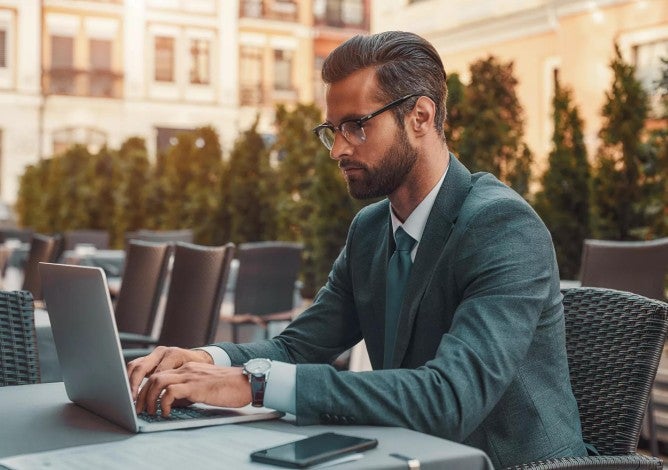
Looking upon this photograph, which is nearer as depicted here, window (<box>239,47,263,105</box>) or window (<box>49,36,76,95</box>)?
window (<box>49,36,76,95</box>)

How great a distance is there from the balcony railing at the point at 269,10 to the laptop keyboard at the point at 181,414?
31766 millimetres

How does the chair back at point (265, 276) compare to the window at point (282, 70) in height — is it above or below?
below

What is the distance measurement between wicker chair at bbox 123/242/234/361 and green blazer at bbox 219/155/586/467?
6.42ft

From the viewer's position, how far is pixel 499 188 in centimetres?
215

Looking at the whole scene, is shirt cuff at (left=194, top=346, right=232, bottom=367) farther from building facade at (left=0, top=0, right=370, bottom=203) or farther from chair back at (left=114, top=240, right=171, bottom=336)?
building facade at (left=0, top=0, right=370, bottom=203)

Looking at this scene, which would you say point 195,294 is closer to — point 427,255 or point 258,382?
point 427,255

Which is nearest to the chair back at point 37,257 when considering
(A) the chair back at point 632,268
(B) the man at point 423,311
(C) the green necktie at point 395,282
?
(A) the chair back at point 632,268

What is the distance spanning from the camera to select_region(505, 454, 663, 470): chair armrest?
75.4 inches

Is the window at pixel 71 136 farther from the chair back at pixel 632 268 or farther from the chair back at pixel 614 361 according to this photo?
the chair back at pixel 614 361

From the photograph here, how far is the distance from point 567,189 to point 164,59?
25.4 meters

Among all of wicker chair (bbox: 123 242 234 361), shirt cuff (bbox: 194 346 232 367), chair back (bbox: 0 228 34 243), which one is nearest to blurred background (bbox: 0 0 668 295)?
chair back (bbox: 0 228 34 243)

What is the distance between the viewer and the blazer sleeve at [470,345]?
175 centimetres

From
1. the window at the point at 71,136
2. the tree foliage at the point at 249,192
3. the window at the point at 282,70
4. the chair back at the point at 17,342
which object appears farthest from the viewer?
the window at the point at 282,70

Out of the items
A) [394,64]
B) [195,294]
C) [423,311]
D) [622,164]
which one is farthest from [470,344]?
[622,164]
